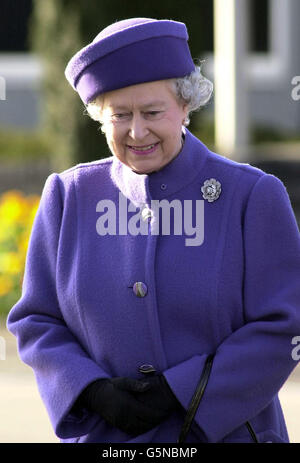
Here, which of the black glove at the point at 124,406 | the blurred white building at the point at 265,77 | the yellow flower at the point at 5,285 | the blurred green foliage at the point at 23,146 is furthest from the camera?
the blurred white building at the point at 265,77

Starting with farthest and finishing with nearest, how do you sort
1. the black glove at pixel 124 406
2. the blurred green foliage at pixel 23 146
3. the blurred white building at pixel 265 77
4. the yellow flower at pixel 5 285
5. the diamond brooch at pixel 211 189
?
the blurred white building at pixel 265 77
the blurred green foliage at pixel 23 146
the yellow flower at pixel 5 285
the diamond brooch at pixel 211 189
the black glove at pixel 124 406

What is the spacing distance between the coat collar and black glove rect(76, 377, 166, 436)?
17.1 inches

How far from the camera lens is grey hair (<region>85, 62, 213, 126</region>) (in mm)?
2594

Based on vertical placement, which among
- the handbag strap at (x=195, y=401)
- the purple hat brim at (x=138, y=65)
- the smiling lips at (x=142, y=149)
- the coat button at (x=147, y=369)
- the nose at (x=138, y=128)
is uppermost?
the purple hat brim at (x=138, y=65)

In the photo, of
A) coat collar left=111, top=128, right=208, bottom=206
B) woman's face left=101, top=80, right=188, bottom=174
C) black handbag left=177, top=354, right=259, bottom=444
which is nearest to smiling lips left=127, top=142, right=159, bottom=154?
woman's face left=101, top=80, right=188, bottom=174

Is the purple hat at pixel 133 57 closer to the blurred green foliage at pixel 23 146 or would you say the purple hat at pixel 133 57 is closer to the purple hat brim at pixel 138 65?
the purple hat brim at pixel 138 65

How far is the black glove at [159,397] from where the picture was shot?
254 centimetres

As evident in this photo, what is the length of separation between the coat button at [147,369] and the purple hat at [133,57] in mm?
624

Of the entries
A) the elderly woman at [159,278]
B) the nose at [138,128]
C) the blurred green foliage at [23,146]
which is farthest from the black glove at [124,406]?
the blurred green foliage at [23,146]

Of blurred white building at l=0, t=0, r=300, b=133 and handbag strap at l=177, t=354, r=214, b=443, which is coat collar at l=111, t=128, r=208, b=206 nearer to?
handbag strap at l=177, t=354, r=214, b=443

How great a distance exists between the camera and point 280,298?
2562 mm

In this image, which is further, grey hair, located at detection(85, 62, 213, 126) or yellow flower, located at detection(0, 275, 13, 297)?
yellow flower, located at detection(0, 275, 13, 297)
